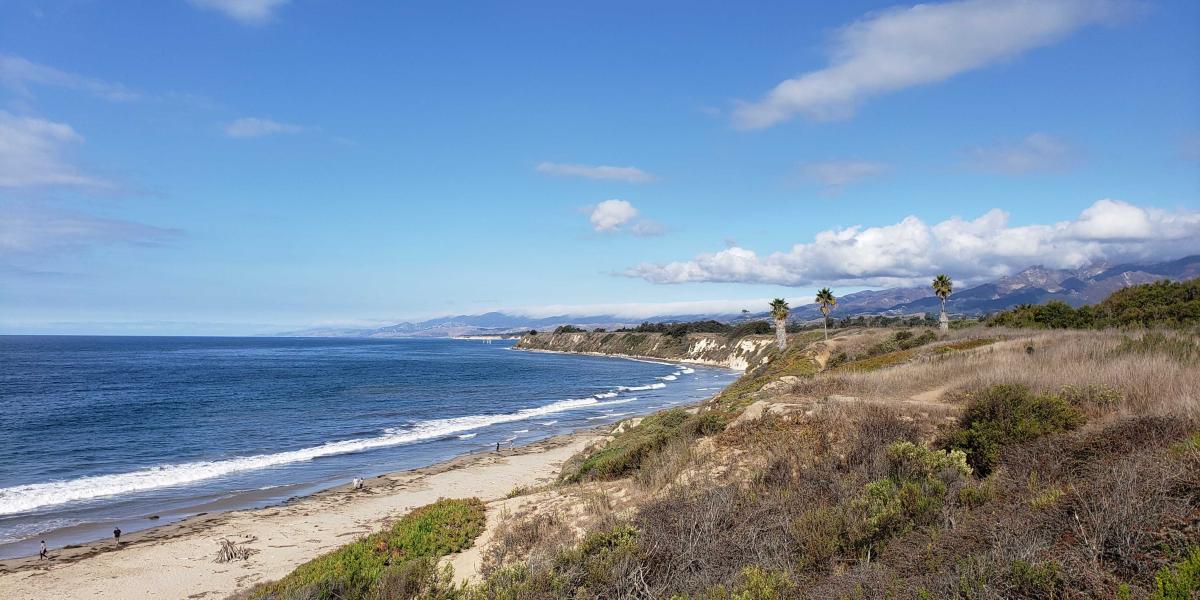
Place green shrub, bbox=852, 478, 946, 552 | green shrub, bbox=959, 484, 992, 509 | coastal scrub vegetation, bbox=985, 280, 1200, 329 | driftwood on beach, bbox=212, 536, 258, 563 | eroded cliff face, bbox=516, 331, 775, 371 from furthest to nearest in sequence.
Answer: eroded cliff face, bbox=516, 331, 775, 371
coastal scrub vegetation, bbox=985, 280, 1200, 329
driftwood on beach, bbox=212, 536, 258, 563
green shrub, bbox=959, 484, 992, 509
green shrub, bbox=852, 478, 946, 552

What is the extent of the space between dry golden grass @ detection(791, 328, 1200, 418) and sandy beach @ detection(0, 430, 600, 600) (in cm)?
1130

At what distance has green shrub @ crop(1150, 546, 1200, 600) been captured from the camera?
433 centimetres

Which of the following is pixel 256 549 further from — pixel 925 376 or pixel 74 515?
pixel 925 376

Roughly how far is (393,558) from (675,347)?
132942mm

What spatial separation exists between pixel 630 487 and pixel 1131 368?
11.3 meters

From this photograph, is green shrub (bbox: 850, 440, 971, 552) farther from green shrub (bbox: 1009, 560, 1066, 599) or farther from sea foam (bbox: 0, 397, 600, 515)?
sea foam (bbox: 0, 397, 600, 515)

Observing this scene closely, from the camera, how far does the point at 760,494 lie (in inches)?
364

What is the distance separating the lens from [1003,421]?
35.0 ft

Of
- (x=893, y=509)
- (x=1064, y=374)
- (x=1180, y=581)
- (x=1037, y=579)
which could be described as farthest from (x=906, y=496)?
(x=1064, y=374)

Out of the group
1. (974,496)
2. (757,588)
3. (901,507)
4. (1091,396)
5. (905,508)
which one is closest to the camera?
(757,588)

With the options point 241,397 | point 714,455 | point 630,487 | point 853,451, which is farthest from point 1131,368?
point 241,397

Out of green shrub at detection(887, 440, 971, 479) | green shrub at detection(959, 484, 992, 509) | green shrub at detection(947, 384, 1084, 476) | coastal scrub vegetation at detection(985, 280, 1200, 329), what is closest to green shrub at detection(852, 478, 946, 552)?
green shrub at detection(959, 484, 992, 509)

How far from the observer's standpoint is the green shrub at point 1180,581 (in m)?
4.33

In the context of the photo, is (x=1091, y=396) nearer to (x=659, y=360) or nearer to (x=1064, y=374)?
(x=1064, y=374)
